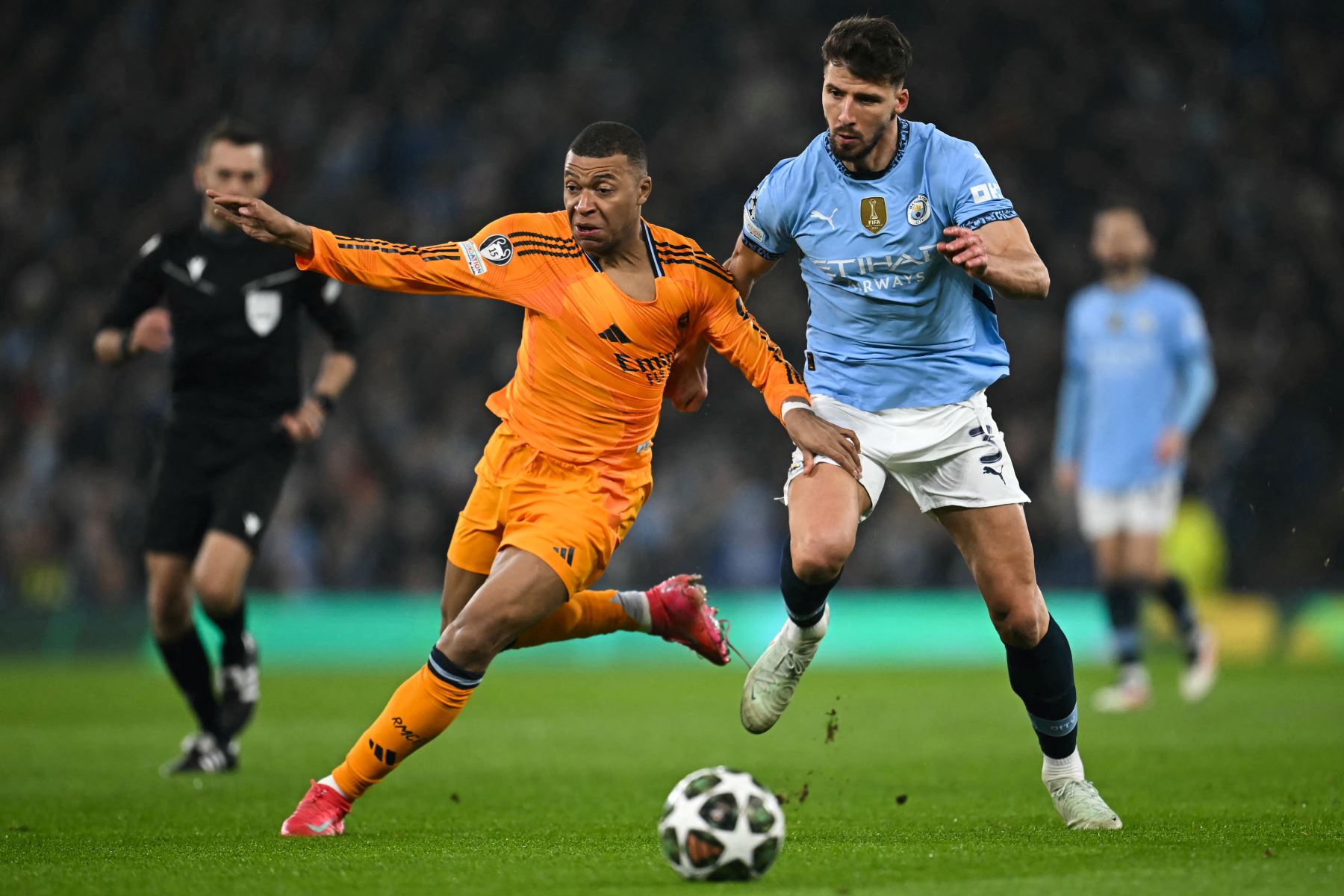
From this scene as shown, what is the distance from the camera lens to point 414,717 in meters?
5.11

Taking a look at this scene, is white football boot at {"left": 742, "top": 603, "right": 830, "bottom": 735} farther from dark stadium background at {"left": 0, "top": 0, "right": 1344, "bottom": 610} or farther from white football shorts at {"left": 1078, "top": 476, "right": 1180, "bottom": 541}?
dark stadium background at {"left": 0, "top": 0, "right": 1344, "bottom": 610}

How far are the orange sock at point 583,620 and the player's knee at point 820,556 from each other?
100 cm

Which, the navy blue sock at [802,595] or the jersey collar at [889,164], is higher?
the jersey collar at [889,164]

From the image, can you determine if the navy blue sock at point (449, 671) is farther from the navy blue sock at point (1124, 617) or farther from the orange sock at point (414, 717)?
the navy blue sock at point (1124, 617)

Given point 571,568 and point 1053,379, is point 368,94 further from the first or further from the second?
point 571,568

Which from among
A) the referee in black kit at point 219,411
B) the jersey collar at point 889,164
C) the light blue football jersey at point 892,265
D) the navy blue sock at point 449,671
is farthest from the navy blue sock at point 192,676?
the jersey collar at point 889,164

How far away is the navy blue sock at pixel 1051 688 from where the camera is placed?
5340 millimetres

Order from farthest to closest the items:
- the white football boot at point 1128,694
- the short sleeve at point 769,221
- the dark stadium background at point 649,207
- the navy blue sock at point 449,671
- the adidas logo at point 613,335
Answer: the dark stadium background at point 649,207
the white football boot at point 1128,694
the short sleeve at point 769,221
the adidas logo at point 613,335
the navy blue sock at point 449,671

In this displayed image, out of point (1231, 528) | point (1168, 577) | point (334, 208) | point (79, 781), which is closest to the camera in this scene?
point (79, 781)

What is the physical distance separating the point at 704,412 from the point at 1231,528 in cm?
531

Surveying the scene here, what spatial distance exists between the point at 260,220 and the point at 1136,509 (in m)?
7.43

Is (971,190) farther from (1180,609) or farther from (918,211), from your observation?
(1180,609)

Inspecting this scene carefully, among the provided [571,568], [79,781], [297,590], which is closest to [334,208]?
[297,590]

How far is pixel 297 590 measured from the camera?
15.9m
